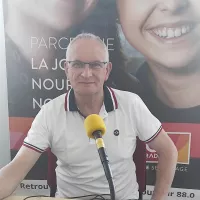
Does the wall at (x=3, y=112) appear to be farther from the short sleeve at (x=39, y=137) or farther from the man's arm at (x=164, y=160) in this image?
the man's arm at (x=164, y=160)

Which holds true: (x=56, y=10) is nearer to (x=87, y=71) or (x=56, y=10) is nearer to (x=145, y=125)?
(x=87, y=71)

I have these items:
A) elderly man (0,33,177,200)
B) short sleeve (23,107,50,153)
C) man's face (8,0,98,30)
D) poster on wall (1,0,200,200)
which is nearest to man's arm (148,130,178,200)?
elderly man (0,33,177,200)

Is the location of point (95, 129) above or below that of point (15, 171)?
above

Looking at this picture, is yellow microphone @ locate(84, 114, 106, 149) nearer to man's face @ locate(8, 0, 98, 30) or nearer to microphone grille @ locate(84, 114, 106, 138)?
microphone grille @ locate(84, 114, 106, 138)

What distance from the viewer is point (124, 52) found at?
1599 millimetres

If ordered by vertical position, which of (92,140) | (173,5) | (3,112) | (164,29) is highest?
(173,5)

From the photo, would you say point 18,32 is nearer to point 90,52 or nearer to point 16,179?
point 90,52

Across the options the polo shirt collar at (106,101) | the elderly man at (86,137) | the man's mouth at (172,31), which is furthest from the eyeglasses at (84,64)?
the man's mouth at (172,31)

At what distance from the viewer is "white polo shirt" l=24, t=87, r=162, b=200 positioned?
1.41m

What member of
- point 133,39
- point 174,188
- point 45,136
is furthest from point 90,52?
point 174,188

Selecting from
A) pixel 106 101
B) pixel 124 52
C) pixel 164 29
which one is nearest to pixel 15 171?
pixel 106 101

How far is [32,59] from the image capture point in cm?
163

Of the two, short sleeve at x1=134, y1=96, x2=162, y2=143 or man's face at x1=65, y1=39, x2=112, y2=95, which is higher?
man's face at x1=65, y1=39, x2=112, y2=95

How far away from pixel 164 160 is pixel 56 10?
0.97 metres
